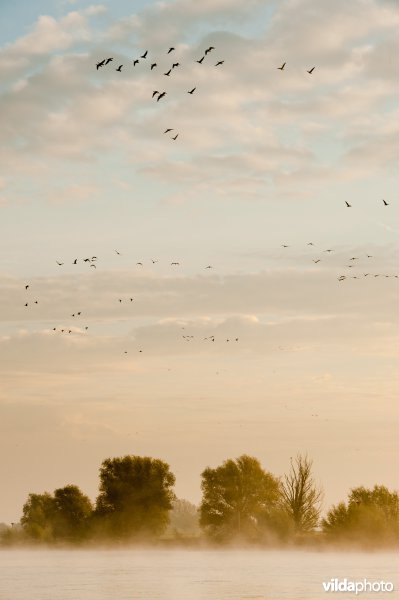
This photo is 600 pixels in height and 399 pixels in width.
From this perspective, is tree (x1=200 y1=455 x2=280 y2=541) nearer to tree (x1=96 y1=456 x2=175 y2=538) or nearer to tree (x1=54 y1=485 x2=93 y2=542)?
tree (x1=96 y1=456 x2=175 y2=538)

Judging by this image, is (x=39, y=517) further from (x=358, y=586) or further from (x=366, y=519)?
(x=358, y=586)

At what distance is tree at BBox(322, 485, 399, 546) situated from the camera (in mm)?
118125

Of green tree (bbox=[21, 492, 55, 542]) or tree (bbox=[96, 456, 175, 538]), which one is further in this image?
green tree (bbox=[21, 492, 55, 542])

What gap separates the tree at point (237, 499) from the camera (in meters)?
128

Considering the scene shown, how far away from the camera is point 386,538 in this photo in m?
118

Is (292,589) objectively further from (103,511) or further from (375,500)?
(103,511)

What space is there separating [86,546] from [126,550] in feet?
32.3

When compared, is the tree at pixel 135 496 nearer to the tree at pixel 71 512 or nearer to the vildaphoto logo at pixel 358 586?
the tree at pixel 71 512

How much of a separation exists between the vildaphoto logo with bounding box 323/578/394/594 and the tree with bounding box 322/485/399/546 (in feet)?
134

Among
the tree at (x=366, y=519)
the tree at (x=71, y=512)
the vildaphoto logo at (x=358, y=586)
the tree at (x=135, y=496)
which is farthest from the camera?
the tree at (x=71, y=512)

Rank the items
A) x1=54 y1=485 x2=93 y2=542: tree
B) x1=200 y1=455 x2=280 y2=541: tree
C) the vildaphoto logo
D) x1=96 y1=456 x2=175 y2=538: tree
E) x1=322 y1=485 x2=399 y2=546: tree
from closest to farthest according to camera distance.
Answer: the vildaphoto logo → x1=322 y1=485 x2=399 y2=546: tree → x1=200 y1=455 x2=280 y2=541: tree → x1=96 y1=456 x2=175 y2=538: tree → x1=54 y1=485 x2=93 y2=542: tree

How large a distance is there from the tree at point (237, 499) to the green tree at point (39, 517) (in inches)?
1373

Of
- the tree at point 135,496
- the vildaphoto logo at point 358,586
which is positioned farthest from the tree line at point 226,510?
the vildaphoto logo at point 358,586

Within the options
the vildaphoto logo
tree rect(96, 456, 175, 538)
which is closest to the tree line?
tree rect(96, 456, 175, 538)
